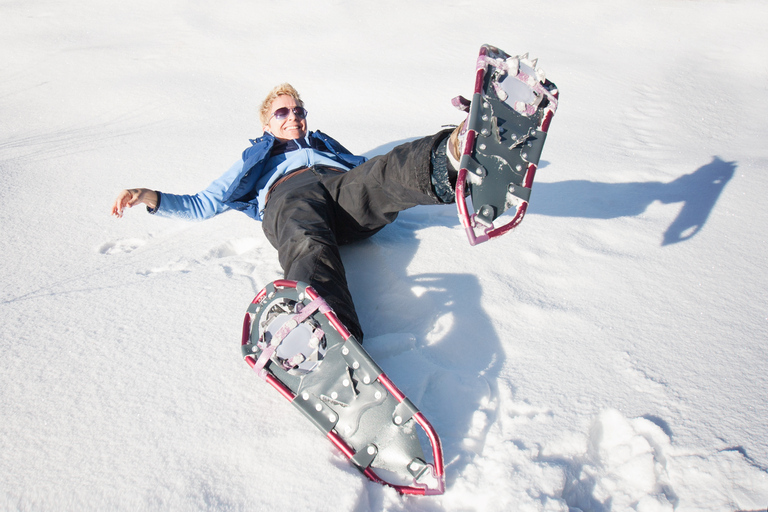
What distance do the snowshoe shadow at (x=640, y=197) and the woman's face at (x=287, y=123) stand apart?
114 cm

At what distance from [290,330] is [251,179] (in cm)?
110

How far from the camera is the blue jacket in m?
2.03

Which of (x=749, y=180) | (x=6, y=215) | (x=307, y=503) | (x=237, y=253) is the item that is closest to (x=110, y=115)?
(x=6, y=215)

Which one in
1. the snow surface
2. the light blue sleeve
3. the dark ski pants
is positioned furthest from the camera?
the light blue sleeve

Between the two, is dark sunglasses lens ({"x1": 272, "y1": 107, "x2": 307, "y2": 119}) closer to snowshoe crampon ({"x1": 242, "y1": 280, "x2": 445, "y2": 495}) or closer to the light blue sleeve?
the light blue sleeve

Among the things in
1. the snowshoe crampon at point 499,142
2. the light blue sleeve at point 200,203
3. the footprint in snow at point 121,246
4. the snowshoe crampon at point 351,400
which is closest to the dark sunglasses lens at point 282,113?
the light blue sleeve at point 200,203

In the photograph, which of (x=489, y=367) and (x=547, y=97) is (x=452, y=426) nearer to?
(x=489, y=367)

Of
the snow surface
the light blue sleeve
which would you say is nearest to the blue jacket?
the light blue sleeve

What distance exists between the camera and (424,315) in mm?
1600

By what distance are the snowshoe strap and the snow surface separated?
11 cm

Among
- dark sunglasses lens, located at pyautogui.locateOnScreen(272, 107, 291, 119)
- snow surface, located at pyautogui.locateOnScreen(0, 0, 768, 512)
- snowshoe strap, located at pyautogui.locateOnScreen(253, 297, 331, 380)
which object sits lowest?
snow surface, located at pyautogui.locateOnScreen(0, 0, 768, 512)

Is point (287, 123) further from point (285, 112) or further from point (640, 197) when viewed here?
point (640, 197)

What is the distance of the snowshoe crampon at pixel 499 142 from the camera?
130 cm

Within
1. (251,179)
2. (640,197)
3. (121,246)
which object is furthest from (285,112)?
(640,197)
